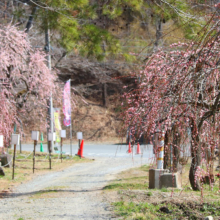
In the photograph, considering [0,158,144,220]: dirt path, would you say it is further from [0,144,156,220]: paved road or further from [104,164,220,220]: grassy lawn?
[104,164,220,220]: grassy lawn

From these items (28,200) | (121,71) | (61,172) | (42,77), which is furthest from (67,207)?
(121,71)

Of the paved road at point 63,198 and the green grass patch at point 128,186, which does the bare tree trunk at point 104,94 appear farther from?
the green grass patch at point 128,186

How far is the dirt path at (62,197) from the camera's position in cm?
679

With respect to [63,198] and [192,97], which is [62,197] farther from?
[192,97]

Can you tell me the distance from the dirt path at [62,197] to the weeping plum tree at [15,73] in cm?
271

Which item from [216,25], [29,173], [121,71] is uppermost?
[121,71]

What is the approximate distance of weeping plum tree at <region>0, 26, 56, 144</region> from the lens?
13305 mm

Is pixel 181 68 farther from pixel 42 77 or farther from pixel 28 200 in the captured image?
pixel 42 77

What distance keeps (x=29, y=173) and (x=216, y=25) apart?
10.3 m

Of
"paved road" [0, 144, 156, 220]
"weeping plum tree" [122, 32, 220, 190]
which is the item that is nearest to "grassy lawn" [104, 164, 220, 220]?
"paved road" [0, 144, 156, 220]

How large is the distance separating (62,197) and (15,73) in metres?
7.86

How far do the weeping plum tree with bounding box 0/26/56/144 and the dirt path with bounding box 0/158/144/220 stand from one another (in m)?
2.71

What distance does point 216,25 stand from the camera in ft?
13.9

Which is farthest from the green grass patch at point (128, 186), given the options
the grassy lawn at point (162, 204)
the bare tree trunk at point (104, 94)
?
the bare tree trunk at point (104, 94)
